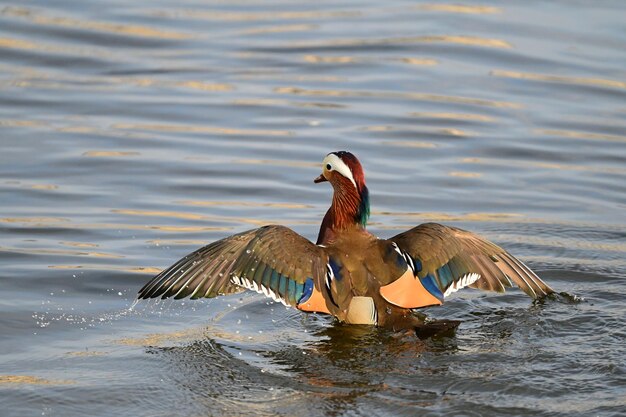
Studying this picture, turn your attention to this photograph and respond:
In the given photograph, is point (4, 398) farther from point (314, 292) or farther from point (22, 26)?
point (22, 26)

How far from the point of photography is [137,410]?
257 inches

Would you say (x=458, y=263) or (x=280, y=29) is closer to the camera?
(x=458, y=263)

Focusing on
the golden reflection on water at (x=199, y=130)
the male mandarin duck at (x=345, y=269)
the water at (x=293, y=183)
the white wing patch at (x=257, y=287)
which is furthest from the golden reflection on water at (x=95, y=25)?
the white wing patch at (x=257, y=287)

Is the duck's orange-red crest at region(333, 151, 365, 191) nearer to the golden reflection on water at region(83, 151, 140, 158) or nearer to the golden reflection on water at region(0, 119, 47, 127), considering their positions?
the golden reflection on water at region(83, 151, 140, 158)

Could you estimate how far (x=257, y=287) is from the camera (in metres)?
7.73

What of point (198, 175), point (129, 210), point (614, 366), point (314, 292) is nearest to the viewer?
point (614, 366)

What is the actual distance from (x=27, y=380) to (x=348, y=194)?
2392 mm

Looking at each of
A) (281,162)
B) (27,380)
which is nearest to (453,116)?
(281,162)

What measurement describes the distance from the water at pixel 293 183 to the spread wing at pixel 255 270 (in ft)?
0.86

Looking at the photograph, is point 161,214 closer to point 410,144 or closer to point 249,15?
point 410,144

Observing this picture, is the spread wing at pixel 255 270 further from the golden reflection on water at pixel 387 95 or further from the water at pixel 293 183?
the golden reflection on water at pixel 387 95

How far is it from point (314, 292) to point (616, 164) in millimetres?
5142

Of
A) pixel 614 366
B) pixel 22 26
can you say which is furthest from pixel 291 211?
pixel 22 26

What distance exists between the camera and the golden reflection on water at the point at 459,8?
56.9 ft
